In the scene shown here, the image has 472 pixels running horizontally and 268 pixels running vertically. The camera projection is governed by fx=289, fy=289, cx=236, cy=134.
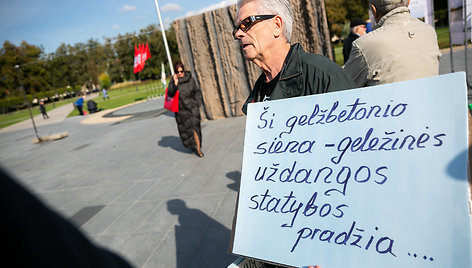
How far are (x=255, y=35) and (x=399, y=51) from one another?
953mm

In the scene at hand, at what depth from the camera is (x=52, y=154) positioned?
945cm

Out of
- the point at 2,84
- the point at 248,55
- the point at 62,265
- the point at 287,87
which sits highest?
the point at 2,84

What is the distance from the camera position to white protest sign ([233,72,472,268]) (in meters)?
0.79

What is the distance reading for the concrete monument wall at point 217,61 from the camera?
27.7 feet

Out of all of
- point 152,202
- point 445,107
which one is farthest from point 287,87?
point 152,202

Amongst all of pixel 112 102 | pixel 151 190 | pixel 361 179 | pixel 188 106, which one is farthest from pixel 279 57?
pixel 112 102

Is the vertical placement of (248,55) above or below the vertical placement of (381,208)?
above

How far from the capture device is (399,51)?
1.75 metres

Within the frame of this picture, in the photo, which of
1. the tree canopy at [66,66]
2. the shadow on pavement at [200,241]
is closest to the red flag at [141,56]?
the shadow on pavement at [200,241]

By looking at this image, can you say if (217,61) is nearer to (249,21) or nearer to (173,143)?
(173,143)

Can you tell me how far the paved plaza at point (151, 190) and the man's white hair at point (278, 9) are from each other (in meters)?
1.19

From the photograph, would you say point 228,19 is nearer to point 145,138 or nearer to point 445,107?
point 145,138

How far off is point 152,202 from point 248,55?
11.4 ft

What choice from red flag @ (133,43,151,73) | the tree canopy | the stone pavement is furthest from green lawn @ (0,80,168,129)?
the stone pavement
